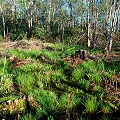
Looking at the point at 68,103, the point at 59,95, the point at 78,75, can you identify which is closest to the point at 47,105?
the point at 68,103

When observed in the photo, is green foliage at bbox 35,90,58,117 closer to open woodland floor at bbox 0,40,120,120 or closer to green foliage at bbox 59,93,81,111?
open woodland floor at bbox 0,40,120,120

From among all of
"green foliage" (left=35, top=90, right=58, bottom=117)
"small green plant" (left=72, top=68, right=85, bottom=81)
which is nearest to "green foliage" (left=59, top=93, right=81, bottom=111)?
"green foliage" (left=35, top=90, right=58, bottom=117)

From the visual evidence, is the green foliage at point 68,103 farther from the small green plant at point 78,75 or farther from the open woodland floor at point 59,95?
the small green plant at point 78,75

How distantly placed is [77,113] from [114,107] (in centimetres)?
66

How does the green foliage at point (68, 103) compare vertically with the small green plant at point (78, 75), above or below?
below

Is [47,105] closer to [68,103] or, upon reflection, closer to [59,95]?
[68,103]

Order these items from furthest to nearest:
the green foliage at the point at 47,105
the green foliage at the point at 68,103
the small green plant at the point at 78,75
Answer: the small green plant at the point at 78,75 < the green foliage at the point at 68,103 < the green foliage at the point at 47,105

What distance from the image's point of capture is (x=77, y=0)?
2569 centimetres

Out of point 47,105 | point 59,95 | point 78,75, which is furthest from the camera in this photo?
point 78,75

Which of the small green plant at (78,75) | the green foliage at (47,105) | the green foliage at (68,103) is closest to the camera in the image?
the green foliage at (47,105)

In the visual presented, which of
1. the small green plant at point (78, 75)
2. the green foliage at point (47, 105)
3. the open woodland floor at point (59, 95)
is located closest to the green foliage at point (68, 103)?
the open woodland floor at point (59, 95)

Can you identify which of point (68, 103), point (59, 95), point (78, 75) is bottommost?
point (59, 95)

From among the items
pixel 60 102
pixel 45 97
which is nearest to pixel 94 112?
pixel 60 102

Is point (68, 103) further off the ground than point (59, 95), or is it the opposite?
point (68, 103)
